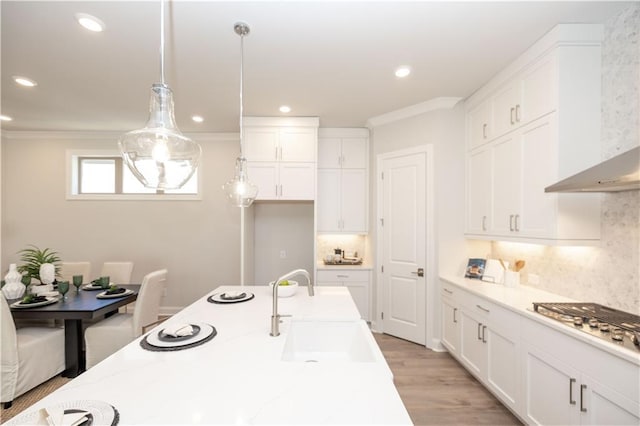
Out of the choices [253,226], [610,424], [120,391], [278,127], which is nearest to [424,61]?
[278,127]

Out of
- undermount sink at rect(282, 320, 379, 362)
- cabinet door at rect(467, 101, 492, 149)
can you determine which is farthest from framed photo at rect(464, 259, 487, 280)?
undermount sink at rect(282, 320, 379, 362)

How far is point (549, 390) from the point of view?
1.70 meters

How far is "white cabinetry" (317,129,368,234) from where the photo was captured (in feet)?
13.2

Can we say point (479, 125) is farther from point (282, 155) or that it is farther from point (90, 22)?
point (90, 22)

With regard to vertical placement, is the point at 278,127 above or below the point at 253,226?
above

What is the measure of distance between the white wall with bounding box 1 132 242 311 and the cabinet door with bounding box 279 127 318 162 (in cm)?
109

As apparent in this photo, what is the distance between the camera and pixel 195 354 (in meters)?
1.24

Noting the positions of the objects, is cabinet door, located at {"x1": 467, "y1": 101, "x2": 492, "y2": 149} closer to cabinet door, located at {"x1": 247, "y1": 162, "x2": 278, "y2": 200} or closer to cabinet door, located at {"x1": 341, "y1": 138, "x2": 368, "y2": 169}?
cabinet door, located at {"x1": 341, "y1": 138, "x2": 368, "y2": 169}

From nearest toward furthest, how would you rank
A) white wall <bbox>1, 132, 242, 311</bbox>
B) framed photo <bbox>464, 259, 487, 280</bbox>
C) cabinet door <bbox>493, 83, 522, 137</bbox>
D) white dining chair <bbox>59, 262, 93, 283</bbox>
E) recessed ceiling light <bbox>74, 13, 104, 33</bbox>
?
recessed ceiling light <bbox>74, 13, 104, 33</bbox>, cabinet door <bbox>493, 83, 522, 137</bbox>, framed photo <bbox>464, 259, 487, 280</bbox>, white dining chair <bbox>59, 262, 93, 283</bbox>, white wall <bbox>1, 132, 242, 311</bbox>

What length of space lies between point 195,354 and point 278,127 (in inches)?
118

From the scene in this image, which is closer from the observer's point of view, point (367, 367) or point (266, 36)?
point (367, 367)

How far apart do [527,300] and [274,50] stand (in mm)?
2791

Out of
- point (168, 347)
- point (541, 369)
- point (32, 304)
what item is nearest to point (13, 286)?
point (32, 304)

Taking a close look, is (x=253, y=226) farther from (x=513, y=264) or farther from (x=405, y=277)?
(x=513, y=264)
